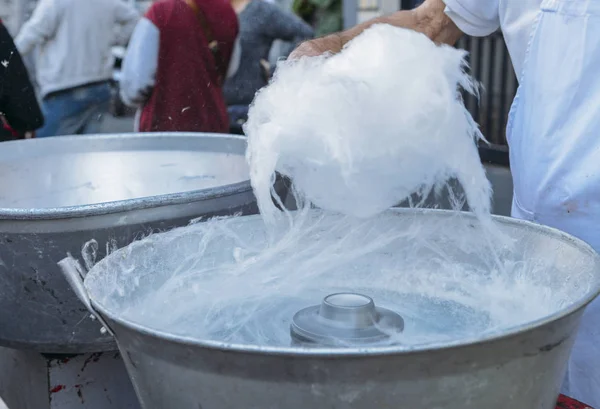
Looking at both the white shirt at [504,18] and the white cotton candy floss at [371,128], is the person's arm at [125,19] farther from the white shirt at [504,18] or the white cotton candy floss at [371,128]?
the white cotton candy floss at [371,128]

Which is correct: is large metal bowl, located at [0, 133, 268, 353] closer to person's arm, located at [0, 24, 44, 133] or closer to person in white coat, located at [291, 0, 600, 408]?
person in white coat, located at [291, 0, 600, 408]

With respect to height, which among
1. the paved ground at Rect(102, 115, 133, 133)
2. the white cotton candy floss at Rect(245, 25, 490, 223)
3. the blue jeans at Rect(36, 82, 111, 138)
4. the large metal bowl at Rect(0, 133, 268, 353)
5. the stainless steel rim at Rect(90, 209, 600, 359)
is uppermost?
the white cotton candy floss at Rect(245, 25, 490, 223)

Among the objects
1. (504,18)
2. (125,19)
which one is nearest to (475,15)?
(504,18)

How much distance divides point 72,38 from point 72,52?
0.09 m

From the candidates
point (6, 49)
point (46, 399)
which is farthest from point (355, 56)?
point (6, 49)

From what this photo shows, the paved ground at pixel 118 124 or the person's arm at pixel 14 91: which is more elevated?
the person's arm at pixel 14 91

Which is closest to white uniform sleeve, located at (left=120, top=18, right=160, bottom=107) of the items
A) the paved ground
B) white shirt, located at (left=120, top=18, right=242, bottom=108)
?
white shirt, located at (left=120, top=18, right=242, bottom=108)

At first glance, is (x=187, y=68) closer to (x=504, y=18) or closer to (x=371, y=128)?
(x=504, y=18)

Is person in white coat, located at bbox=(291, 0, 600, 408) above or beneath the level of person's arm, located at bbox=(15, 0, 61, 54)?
above

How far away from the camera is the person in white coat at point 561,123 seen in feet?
5.15

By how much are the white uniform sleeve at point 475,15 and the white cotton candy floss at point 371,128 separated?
0.66m

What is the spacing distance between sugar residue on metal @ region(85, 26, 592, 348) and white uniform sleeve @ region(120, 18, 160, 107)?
101 inches

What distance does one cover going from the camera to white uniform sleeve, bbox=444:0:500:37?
1.89m

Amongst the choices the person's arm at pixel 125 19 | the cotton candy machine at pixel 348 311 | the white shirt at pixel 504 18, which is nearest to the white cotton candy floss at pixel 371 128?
the cotton candy machine at pixel 348 311
